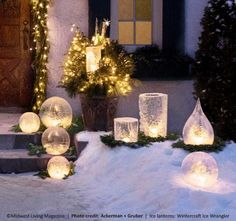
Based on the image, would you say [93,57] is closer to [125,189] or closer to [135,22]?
[135,22]

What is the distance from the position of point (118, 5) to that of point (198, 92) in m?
1.88

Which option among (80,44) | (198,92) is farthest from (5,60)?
(198,92)

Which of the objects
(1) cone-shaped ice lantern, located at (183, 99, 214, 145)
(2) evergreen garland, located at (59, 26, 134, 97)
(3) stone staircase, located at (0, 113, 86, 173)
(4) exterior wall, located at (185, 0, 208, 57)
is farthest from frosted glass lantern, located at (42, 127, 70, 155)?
(4) exterior wall, located at (185, 0, 208, 57)

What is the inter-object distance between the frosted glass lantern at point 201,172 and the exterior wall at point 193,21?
3.22 meters

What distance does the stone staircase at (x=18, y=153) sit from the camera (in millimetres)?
6676

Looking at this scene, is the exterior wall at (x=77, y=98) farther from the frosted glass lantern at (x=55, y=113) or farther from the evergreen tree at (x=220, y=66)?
the frosted glass lantern at (x=55, y=113)

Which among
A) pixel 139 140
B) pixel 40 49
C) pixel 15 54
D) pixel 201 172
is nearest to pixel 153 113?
pixel 139 140

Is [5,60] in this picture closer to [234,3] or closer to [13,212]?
[234,3]

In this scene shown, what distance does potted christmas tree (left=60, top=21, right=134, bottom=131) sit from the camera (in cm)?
720

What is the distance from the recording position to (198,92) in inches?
297

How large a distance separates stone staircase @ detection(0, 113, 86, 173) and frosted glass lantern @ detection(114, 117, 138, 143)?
1.83 feet

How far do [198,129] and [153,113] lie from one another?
769 mm

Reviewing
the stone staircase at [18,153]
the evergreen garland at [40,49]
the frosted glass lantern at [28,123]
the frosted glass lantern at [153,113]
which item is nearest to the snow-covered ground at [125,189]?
the stone staircase at [18,153]

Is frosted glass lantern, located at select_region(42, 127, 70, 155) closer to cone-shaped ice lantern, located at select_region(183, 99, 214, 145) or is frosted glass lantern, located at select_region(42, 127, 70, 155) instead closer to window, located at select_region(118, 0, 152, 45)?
cone-shaped ice lantern, located at select_region(183, 99, 214, 145)
